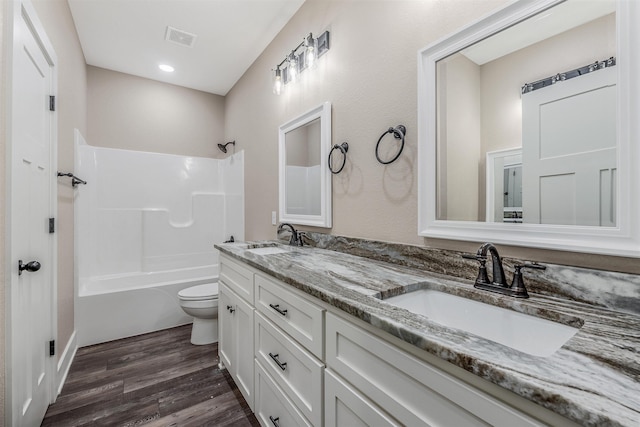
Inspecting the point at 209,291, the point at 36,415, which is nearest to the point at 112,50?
the point at 209,291

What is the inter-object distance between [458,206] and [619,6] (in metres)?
0.70

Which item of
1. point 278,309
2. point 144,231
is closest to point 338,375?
point 278,309

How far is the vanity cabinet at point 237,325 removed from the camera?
1.48m

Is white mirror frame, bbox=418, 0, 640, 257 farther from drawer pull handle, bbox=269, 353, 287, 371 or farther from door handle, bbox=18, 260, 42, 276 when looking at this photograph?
door handle, bbox=18, 260, 42, 276

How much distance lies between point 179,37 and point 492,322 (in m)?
2.91

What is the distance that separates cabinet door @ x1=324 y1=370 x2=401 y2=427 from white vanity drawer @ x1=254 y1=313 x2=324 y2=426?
4cm

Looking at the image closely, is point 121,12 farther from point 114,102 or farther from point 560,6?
point 560,6

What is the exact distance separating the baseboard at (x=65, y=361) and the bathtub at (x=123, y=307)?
14cm

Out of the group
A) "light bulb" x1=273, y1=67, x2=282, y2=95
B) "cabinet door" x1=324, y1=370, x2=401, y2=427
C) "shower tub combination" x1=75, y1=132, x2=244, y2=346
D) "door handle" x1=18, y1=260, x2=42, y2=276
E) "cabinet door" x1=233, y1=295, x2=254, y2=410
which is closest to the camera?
"cabinet door" x1=324, y1=370, x2=401, y2=427

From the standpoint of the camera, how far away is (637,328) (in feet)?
2.06

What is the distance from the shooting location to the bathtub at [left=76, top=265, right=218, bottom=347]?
2355 millimetres

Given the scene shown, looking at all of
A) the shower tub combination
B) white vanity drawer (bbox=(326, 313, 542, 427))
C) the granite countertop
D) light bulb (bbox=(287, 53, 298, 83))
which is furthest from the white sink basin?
the shower tub combination

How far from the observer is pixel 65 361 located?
193 centimetres

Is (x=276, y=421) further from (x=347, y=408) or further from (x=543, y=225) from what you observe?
(x=543, y=225)
